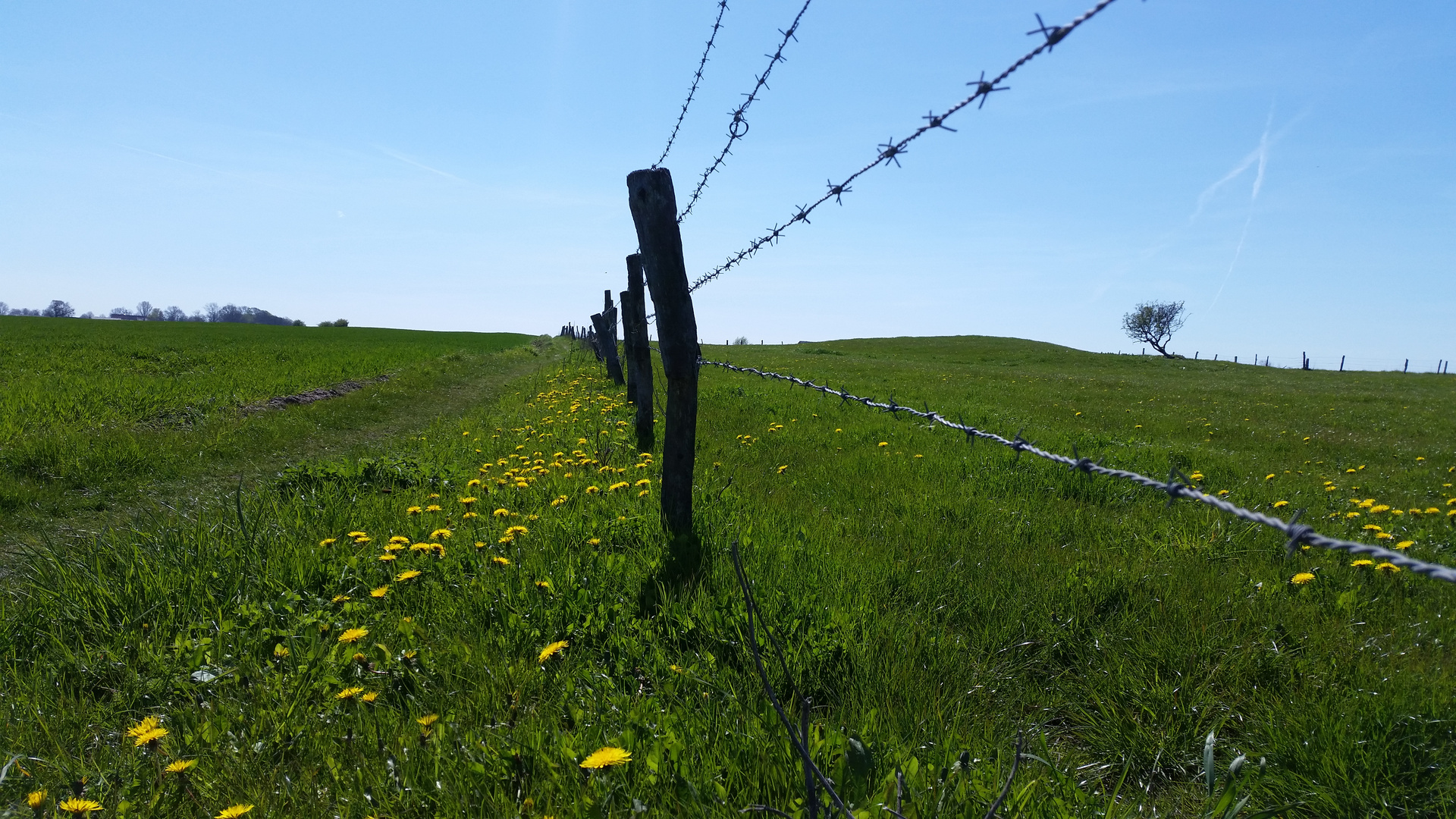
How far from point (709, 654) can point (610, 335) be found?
39.1ft

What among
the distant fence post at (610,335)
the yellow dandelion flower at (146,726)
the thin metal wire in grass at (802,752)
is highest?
the distant fence post at (610,335)

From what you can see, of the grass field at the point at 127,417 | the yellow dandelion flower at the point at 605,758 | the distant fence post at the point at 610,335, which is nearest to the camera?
the yellow dandelion flower at the point at 605,758

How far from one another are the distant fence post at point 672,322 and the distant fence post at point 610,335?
902 cm

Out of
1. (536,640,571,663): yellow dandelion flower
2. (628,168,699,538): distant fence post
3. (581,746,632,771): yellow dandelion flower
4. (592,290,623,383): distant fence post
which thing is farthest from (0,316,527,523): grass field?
(581,746,632,771): yellow dandelion flower

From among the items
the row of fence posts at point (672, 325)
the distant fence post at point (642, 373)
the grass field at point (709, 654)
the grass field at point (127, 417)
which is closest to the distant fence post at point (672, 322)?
the row of fence posts at point (672, 325)

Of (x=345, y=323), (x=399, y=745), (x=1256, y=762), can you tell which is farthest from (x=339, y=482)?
(x=345, y=323)

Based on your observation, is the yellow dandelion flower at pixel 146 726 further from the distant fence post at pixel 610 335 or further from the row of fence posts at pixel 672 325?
the distant fence post at pixel 610 335

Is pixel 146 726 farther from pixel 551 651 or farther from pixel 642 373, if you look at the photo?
pixel 642 373

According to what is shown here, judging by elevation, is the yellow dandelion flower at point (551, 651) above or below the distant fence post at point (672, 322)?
below

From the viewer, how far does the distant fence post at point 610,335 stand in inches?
520

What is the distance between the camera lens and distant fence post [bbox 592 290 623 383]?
13211 millimetres

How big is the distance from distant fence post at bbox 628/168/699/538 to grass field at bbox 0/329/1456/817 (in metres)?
0.33

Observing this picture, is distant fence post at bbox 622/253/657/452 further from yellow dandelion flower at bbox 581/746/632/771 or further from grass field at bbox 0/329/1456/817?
yellow dandelion flower at bbox 581/746/632/771

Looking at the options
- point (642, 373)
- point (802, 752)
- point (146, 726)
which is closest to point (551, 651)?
point (146, 726)
